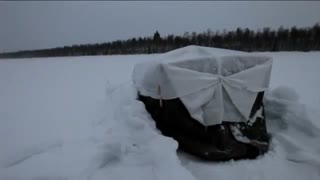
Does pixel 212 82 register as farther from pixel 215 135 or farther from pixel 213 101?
pixel 215 135

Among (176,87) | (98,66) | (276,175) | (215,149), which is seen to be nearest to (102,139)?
(176,87)

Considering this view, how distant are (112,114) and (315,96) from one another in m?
4.18

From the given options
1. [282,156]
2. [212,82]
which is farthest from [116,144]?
[282,156]

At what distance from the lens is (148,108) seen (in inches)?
164

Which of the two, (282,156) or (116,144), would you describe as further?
(282,156)

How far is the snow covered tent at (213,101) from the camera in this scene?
3.48m

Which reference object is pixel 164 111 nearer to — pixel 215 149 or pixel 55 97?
pixel 215 149

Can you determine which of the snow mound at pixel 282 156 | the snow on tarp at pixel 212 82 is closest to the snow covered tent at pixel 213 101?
the snow on tarp at pixel 212 82

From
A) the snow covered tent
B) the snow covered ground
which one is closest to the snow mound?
the snow covered ground

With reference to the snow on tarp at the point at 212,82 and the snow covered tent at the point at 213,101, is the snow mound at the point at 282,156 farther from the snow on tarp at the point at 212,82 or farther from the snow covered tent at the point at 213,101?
the snow on tarp at the point at 212,82

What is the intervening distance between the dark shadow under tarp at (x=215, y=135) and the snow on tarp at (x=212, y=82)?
0.33 feet

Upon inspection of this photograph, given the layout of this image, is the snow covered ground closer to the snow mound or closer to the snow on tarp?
the snow mound

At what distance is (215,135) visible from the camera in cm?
350

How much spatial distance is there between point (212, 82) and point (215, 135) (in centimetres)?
57
